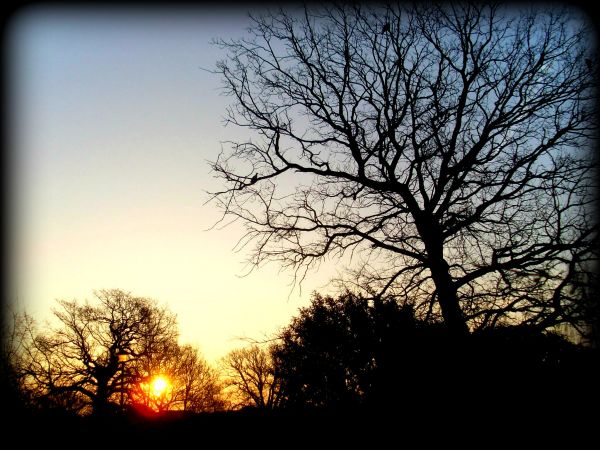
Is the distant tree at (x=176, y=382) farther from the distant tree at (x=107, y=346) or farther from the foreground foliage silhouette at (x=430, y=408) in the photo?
the foreground foliage silhouette at (x=430, y=408)

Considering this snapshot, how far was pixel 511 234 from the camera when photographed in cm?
816

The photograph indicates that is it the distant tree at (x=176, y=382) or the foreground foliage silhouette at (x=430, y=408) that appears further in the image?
the distant tree at (x=176, y=382)

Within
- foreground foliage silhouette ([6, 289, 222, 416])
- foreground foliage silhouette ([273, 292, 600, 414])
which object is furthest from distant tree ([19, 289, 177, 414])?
foreground foliage silhouette ([273, 292, 600, 414])

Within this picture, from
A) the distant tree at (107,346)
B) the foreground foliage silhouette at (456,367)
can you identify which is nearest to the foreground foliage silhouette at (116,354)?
Answer: the distant tree at (107,346)

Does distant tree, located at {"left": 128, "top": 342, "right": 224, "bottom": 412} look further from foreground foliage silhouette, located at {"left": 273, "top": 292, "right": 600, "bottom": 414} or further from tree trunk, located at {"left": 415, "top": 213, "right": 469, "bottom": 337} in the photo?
tree trunk, located at {"left": 415, "top": 213, "right": 469, "bottom": 337}

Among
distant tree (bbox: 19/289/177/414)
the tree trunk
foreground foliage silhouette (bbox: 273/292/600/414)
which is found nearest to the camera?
foreground foliage silhouette (bbox: 273/292/600/414)

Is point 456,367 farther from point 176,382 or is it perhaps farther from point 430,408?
point 176,382

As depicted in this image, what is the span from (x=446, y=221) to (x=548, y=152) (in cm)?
288

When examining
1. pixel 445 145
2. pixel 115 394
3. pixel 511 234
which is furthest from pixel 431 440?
pixel 115 394

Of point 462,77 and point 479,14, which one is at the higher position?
point 479,14

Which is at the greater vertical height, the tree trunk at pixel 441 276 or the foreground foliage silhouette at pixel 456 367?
the tree trunk at pixel 441 276

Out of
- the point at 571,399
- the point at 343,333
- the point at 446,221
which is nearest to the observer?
the point at 571,399

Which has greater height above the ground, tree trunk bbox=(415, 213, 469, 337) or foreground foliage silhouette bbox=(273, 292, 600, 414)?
tree trunk bbox=(415, 213, 469, 337)

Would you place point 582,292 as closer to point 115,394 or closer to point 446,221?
point 446,221
